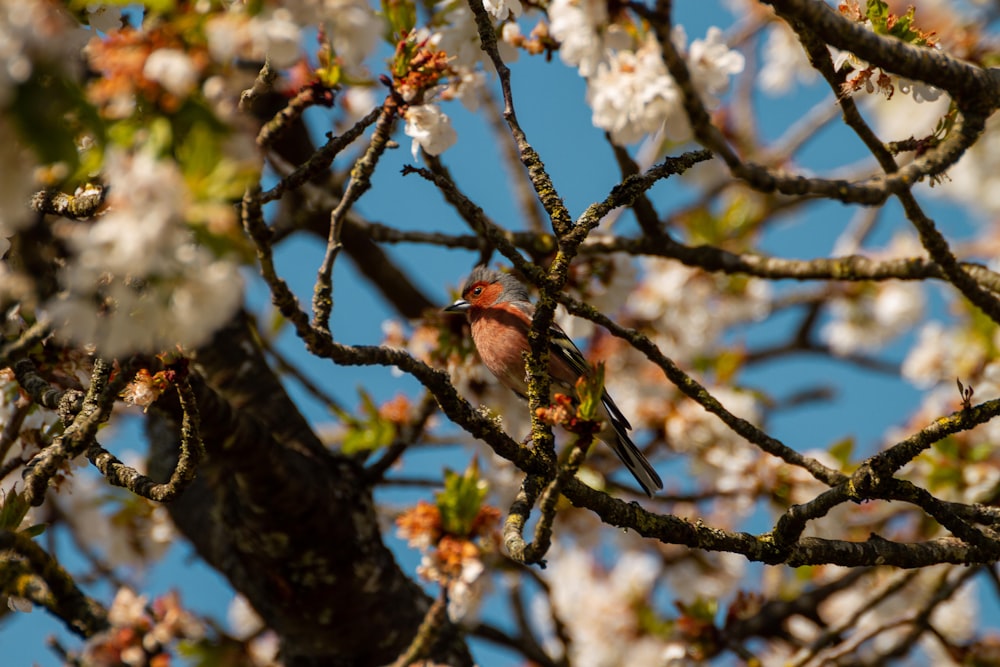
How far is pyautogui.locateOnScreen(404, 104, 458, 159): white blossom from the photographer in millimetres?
3180

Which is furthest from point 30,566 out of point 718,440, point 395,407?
point 718,440

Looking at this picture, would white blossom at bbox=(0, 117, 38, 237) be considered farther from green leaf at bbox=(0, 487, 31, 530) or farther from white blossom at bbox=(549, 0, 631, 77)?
green leaf at bbox=(0, 487, 31, 530)

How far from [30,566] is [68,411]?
1.51 ft

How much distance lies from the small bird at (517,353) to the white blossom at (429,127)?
5.11 feet

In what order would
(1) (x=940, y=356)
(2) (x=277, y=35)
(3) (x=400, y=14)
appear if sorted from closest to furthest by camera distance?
(2) (x=277, y=35), (3) (x=400, y=14), (1) (x=940, y=356)

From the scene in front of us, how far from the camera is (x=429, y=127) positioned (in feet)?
10.5

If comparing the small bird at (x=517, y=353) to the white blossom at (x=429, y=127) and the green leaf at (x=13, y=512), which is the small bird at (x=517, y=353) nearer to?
the white blossom at (x=429, y=127)

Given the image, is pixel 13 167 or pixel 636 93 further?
pixel 636 93

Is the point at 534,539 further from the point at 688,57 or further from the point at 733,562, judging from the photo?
the point at 733,562

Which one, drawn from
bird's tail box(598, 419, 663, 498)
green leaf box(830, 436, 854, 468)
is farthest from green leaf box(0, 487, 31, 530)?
green leaf box(830, 436, 854, 468)

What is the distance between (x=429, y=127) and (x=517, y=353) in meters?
1.94

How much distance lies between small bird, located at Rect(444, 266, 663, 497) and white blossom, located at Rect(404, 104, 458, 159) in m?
1.56

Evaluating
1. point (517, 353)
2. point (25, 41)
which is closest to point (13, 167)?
point (25, 41)

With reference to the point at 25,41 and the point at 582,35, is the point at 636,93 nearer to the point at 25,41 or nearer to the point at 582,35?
the point at 582,35
